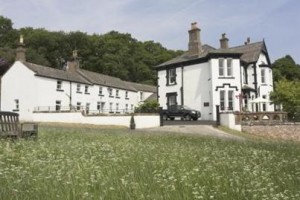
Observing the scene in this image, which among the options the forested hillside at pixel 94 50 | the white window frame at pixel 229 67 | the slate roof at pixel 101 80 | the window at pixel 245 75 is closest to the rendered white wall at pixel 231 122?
the white window frame at pixel 229 67

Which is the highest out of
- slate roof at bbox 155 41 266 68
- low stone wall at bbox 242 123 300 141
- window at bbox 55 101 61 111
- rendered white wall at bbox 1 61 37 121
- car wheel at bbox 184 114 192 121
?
slate roof at bbox 155 41 266 68

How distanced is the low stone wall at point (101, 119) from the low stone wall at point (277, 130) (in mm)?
9129

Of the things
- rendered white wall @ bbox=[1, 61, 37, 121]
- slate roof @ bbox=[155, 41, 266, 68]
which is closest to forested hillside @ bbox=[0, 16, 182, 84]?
rendered white wall @ bbox=[1, 61, 37, 121]

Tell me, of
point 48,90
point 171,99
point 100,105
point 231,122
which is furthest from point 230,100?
point 100,105

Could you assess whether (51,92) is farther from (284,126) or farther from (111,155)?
(111,155)

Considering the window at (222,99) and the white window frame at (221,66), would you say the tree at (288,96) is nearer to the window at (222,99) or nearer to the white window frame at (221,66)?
the window at (222,99)

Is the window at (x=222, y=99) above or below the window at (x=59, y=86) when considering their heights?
below

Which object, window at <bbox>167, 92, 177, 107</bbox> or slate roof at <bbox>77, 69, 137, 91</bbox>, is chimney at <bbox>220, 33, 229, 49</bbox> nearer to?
window at <bbox>167, 92, 177, 107</bbox>

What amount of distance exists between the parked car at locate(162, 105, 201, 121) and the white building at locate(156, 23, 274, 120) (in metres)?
2.19

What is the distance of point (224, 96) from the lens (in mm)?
47781

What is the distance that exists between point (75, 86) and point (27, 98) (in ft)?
26.7

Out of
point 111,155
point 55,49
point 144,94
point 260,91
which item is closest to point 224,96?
point 260,91

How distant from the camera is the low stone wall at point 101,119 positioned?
40.1 metres

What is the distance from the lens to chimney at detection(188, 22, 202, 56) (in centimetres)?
5103
